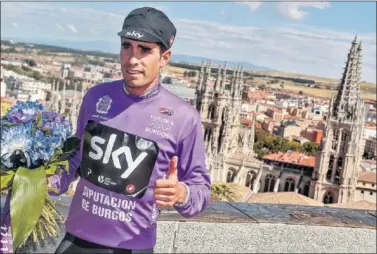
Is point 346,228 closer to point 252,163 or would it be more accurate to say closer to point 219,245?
point 219,245

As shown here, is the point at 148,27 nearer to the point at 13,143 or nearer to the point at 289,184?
the point at 13,143

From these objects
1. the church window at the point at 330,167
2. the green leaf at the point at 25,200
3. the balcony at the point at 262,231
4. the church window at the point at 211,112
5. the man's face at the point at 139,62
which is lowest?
the church window at the point at 330,167

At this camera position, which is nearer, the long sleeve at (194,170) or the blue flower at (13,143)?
the blue flower at (13,143)

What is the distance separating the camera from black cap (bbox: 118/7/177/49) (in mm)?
1525

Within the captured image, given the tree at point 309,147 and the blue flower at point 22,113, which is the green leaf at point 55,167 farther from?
the tree at point 309,147

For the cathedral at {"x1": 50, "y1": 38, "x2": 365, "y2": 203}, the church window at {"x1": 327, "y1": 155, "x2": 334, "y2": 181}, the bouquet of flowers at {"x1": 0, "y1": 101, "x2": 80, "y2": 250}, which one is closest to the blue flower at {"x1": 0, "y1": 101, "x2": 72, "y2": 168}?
the bouquet of flowers at {"x1": 0, "y1": 101, "x2": 80, "y2": 250}

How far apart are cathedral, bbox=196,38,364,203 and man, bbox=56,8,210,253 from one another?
19341 millimetres

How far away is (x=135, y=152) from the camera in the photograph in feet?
4.99

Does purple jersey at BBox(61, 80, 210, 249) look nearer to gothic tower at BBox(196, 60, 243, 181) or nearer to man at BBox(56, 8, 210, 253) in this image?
man at BBox(56, 8, 210, 253)

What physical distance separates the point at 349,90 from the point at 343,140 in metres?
2.08

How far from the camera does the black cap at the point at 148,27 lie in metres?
1.53

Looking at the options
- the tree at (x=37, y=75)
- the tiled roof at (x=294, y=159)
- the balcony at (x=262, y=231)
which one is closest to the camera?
the balcony at (x=262, y=231)

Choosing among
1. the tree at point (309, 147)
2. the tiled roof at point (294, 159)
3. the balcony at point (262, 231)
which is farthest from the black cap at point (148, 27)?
the tree at point (309, 147)

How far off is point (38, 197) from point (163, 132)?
0.39 metres
